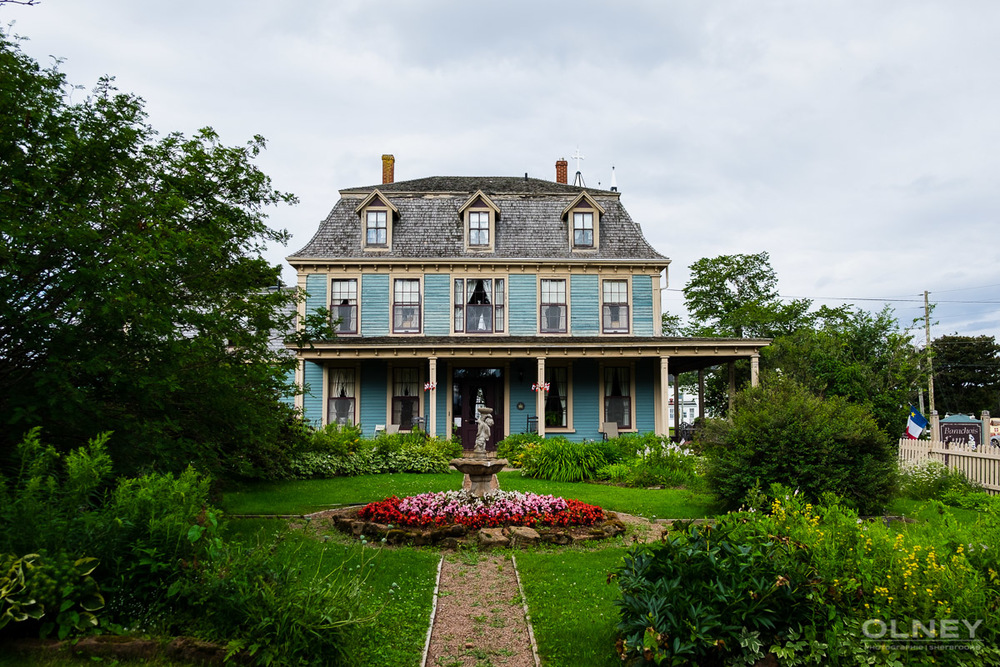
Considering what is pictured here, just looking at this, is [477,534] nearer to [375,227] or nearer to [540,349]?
[540,349]

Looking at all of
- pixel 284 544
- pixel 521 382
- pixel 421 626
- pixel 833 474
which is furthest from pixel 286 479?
pixel 833 474

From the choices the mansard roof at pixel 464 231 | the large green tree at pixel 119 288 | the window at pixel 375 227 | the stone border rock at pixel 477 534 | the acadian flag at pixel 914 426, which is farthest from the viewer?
the window at pixel 375 227

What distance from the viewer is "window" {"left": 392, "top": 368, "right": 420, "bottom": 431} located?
71.8 feet

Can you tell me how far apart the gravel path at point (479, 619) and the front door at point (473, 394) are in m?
14.1

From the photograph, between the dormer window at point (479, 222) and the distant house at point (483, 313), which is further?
the dormer window at point (479, 222)

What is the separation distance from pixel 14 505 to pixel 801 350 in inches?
981

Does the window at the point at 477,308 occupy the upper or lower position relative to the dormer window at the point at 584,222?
lower

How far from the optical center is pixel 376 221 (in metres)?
22.4

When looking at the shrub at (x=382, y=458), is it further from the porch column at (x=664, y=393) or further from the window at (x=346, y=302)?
the porch column at (x=664, y=393)

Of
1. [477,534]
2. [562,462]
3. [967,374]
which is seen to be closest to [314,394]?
[562,462]

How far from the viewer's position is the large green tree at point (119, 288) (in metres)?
6.02

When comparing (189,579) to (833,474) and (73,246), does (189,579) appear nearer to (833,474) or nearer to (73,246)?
(73,246)

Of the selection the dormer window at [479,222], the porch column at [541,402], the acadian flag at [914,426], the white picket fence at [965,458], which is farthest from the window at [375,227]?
the acadian flag at [914,426]

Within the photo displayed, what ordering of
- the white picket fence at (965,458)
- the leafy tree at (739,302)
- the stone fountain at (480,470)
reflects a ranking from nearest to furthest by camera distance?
the stone fountain at (480,470)
the white picket fence at (965,458)
the leafy tree at (739,302)
